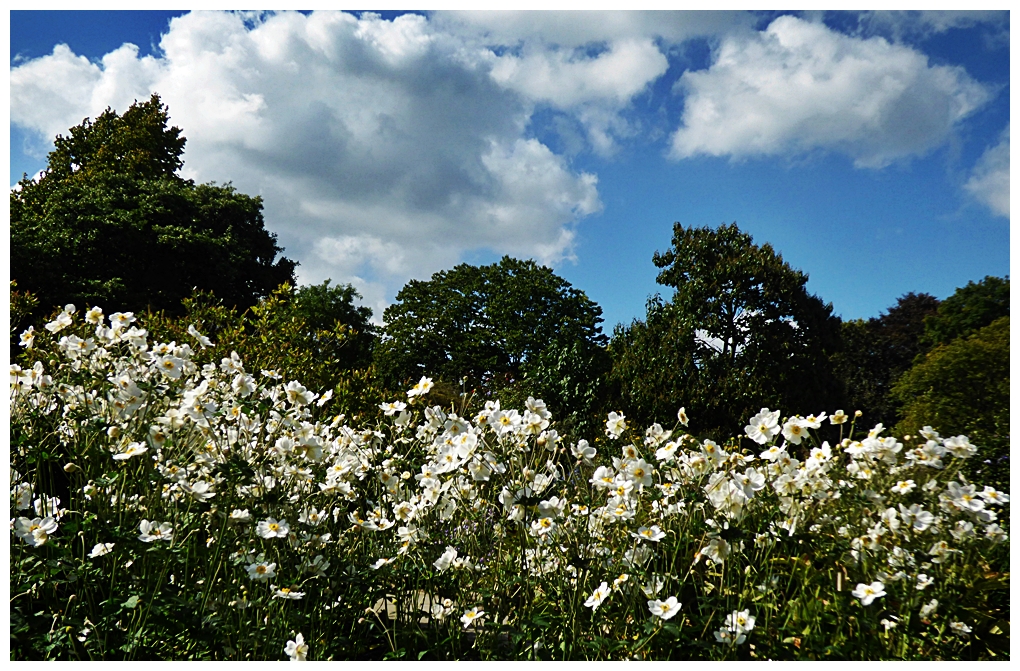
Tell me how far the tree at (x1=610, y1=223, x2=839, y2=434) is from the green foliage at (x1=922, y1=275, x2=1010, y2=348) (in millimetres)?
1706

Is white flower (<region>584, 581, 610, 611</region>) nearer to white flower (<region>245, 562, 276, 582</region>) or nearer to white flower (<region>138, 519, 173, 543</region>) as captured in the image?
white flower (<region>245, 562, 276, 582</region>)

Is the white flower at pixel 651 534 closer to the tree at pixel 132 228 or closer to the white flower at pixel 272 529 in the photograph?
the white flower at pixel 272 529

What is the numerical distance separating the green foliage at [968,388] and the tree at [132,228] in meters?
13.1

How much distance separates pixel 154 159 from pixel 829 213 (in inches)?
705

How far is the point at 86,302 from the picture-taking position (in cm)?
1324

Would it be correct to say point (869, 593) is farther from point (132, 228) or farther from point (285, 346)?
point (132, 228)

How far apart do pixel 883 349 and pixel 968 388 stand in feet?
40.1

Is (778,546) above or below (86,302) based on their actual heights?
below

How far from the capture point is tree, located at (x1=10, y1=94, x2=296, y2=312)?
13.3m

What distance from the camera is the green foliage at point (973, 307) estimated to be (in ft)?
27.3

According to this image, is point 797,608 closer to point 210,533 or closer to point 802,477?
point 802,477

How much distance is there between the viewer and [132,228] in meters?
14.2

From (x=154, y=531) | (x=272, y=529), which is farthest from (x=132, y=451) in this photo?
(x=272, y=529)

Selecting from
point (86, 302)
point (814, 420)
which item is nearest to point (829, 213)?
point (814, 420)
